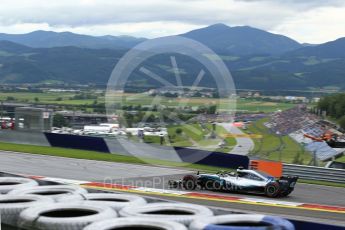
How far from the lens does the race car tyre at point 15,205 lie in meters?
7.40

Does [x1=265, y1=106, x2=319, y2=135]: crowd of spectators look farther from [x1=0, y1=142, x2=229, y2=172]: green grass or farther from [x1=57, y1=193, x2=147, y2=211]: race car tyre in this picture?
[x1=57, y1=193, x2=147, y2=211]: race car tyre

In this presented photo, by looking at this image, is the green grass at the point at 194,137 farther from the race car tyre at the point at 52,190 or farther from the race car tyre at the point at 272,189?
the race car tyre at the point at 52,190

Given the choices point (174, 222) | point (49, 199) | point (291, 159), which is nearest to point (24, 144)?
point (291, 159)

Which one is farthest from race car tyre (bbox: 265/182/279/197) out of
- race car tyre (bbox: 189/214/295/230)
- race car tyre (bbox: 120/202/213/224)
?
race car tyre (bbox: 189/214/295/230)

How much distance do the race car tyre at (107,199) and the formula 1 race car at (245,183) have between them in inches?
391

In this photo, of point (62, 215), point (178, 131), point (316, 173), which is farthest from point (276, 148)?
point (62, 215)

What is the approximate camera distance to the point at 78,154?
28797 mm

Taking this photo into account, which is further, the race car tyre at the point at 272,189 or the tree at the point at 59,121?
the tree at the point at 59,121

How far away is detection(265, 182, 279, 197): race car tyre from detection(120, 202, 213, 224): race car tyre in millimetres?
10311

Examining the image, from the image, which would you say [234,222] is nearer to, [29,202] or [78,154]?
[29,202]

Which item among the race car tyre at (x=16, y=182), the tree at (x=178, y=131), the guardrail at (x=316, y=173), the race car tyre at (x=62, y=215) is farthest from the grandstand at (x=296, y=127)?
the race car tyre at (x=62, y=215)

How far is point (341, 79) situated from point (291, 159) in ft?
468

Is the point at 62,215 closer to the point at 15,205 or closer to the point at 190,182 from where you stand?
the point at 15,205

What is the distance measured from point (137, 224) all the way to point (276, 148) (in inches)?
1322
